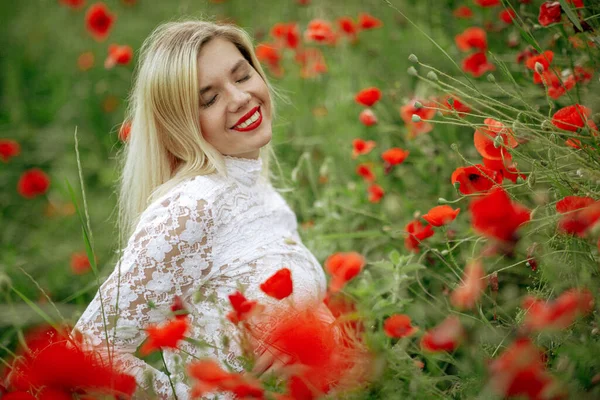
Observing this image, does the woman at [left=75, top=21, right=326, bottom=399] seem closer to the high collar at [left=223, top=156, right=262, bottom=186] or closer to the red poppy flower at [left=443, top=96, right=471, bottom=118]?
the high collar at [left=223, top=156, right=262, bottom=186]

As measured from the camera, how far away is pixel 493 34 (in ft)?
8.80

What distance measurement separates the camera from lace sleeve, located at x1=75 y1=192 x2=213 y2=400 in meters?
1.58

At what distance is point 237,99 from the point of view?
1773mm

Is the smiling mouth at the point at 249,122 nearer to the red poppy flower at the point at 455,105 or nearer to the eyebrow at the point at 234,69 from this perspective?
the eyebrow at the point at 234,69

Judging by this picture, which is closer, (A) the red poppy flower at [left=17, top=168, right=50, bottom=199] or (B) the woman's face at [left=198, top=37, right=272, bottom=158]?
(B) the woman's face at [left=198, top=37, right=272, bottom=158]

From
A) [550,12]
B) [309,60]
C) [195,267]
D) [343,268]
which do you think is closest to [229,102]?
[195,267]

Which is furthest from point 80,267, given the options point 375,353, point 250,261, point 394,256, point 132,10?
point 132,10

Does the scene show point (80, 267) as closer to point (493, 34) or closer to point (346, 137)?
point (346, 137)

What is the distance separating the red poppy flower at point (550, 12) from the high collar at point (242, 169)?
0.93m

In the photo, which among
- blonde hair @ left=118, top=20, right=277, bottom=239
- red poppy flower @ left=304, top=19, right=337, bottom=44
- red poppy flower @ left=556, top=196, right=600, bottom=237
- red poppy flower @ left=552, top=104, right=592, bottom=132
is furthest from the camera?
red poppy flower @ left=304, top=19, right=337, bottom=44

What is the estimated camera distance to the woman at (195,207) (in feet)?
5.24

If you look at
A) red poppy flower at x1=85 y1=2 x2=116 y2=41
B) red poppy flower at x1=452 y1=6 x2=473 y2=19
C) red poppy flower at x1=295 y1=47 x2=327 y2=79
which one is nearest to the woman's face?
red poppy flower at x1=452 y1=6 x2=473 y2=19

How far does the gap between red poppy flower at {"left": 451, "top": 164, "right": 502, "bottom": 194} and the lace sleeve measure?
0.69m

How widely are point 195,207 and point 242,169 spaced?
0.91 ft
